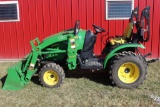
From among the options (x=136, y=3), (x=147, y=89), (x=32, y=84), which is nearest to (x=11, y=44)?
(x=32, y=84)

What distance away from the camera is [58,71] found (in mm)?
5539

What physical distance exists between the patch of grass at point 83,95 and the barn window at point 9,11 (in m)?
2.88

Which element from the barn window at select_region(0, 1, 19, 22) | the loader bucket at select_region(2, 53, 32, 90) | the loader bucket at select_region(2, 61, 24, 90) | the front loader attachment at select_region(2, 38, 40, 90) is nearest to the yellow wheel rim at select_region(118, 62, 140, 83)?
the front loader attachment at select_region(2, 38, 40, 90)

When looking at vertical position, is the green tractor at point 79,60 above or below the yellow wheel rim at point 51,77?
above

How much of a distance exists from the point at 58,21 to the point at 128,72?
11.1 ft

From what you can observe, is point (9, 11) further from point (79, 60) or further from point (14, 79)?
point (79, 60)

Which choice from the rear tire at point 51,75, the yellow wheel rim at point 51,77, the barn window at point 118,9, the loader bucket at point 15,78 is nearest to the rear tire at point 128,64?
the rear tire at point 51,75

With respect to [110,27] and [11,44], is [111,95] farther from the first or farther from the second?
[11,44]

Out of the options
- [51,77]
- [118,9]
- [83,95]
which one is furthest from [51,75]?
[118,9]

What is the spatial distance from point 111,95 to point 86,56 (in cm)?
119

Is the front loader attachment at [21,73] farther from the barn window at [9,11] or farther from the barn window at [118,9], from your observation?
the barn window at [118,9]

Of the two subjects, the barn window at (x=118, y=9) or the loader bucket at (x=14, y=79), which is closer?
the loader bucket at (x=14, y=79)

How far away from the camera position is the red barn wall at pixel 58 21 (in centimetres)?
783

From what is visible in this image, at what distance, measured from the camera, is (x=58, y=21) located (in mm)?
8008
